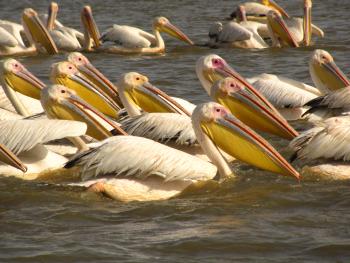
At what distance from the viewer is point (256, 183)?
735cm

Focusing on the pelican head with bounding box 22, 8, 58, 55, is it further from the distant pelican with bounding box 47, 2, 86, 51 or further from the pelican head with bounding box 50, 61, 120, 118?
the pelican head with bounding box 50, 61, 120, 118

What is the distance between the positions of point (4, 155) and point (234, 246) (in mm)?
1713

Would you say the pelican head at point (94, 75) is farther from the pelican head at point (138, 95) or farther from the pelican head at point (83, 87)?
the pelican head at point (138, 95)

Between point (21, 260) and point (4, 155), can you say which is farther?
point (4, 155)

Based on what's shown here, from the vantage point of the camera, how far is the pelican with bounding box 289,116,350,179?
7246 millimetres

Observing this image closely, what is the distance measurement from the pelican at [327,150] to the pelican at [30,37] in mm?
7096

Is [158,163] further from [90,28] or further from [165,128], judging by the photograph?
[90,28]

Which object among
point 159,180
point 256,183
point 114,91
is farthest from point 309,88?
point 159,180

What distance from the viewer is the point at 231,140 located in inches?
280

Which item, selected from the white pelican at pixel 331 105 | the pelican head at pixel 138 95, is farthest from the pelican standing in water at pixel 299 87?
the pelican head at pixel 138 95

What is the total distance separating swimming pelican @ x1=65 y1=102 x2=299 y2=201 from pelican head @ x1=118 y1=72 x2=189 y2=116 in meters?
1.30

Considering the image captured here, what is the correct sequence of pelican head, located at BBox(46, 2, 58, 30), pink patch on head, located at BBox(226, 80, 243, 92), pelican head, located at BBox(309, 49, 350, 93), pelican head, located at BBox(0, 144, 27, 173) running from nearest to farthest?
pelican head, located at BBox(0, 144, 27, 173) < pink patch on head, located at BBox(226, 80, 243, 92) < pelican head, located at BBox(309, 49, 350, 93) < pelican head, located at BBox(46, 2, 58, 30)

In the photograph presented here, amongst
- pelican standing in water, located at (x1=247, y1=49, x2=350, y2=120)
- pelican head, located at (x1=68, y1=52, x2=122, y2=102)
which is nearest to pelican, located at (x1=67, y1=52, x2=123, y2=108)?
pelican head, located at (x1=68, y1=52, x2=122, y2=102)

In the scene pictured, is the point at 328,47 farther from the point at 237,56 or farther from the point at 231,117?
the point at 231,117
